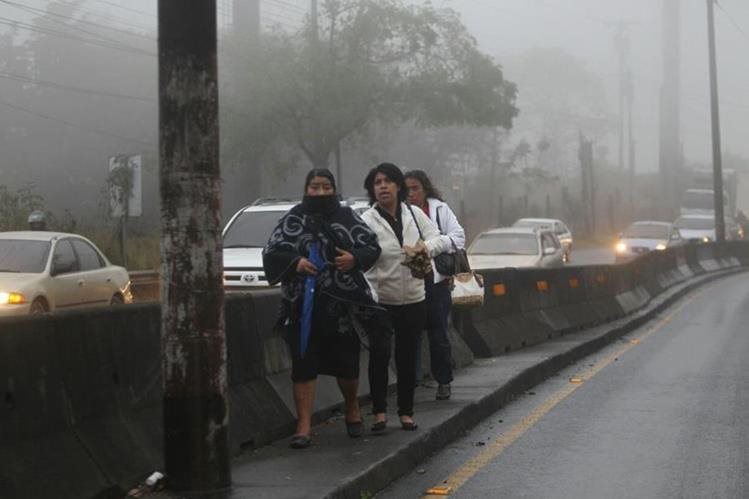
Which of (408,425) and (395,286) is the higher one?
(395,286)

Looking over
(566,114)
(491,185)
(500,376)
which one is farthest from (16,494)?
(566,114)

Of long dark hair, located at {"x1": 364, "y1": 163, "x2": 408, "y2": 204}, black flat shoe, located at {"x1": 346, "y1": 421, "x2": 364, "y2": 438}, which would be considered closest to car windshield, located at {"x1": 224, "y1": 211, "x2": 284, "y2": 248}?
long dark hair, located at {"x1": 364, "y1": 163, "x2": 408, "y2": 204}

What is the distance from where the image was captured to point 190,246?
284 inches

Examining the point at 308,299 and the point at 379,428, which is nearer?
the point at 308,299

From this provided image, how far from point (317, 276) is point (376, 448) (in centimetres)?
113

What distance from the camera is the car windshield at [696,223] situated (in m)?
59.3

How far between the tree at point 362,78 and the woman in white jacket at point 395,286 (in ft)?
151

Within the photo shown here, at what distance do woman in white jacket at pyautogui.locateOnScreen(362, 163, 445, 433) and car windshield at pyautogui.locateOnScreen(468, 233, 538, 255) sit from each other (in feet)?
61.7

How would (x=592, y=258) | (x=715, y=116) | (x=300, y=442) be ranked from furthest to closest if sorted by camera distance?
1. (x=592, y=258)
2. (x=715, y=116)
3. (x=300, y=442)

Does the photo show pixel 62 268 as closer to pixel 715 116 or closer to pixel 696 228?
pixel 715 116

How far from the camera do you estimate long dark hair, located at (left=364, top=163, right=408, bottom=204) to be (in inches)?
390

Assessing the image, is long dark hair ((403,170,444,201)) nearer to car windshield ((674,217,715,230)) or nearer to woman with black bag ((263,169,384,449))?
woman with black bag ((263,169,384,449))

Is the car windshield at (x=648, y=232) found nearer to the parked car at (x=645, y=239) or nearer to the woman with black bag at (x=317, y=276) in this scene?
the parked car at (x=645, y=239)

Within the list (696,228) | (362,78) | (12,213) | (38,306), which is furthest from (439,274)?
(696,228)
